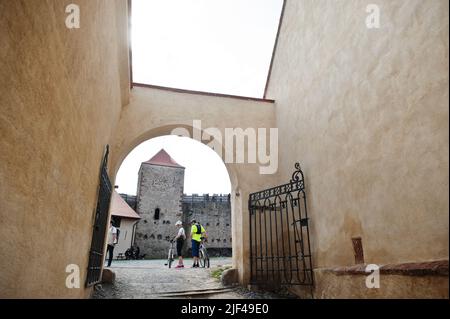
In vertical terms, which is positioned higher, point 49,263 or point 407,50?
point 407,50

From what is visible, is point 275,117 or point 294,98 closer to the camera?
point 294,98

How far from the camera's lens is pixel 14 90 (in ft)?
5.22

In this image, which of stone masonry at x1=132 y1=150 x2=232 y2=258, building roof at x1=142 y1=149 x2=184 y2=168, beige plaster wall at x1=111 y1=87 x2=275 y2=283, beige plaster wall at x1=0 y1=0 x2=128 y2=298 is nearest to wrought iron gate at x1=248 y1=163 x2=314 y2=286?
beige plaster wall at x1=111 y1=87 x2=275 y2=283

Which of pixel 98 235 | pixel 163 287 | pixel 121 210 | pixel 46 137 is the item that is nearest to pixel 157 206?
pixel 121 210

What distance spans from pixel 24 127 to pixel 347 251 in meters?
3.86

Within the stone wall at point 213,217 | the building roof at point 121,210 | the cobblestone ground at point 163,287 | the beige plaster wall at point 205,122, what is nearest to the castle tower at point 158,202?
the stone wall at point 213,217

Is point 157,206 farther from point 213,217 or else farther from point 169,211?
point 213,217

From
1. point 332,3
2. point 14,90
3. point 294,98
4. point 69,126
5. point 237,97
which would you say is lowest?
point 14,90

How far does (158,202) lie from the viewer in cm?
2447
